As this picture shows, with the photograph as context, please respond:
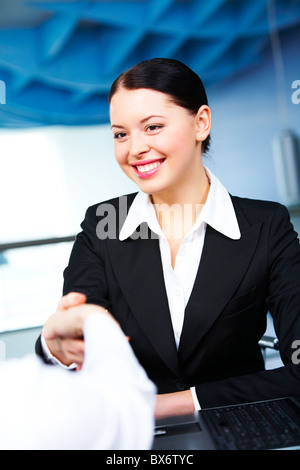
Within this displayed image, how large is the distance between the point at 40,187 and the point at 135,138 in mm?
3048

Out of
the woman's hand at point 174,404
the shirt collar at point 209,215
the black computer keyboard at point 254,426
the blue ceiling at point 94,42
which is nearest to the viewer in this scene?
the black computer keyboard at point 254,426

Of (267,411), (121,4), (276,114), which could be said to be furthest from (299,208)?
(267,411)

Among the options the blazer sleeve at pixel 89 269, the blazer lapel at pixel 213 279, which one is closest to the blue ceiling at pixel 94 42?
the blazer sleeve at pixel 89 269

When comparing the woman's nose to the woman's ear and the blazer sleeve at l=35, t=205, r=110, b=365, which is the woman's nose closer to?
the woman's ear

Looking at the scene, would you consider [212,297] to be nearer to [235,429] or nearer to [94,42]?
[235,429]

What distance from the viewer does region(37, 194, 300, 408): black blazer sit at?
1.19 metres

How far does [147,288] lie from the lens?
1.26 m

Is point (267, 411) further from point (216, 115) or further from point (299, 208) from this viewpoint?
point (216, 115)

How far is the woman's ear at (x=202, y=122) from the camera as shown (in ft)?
4.30

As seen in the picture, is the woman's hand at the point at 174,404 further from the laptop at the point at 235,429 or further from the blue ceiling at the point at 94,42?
the blue ceiling at the point at 94,42

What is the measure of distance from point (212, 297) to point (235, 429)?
481 mm

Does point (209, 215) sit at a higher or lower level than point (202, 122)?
lower

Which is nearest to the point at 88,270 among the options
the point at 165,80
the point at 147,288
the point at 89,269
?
the point at 89,269

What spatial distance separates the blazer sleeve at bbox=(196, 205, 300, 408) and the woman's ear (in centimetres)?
29
